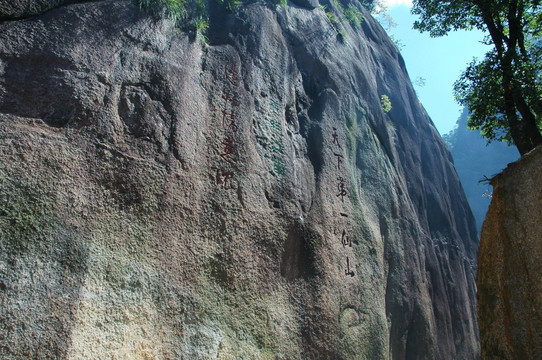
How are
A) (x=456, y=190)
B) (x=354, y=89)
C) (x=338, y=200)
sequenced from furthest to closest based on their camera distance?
(x=456, y=190) < (x=354, y=89) < (x=338, y=200)

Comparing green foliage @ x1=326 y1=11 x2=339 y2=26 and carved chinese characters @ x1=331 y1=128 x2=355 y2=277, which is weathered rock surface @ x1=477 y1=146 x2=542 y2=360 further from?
green foliage @ x1=326 y1=11 x2=339 y2=26

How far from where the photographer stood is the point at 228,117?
17.5ft

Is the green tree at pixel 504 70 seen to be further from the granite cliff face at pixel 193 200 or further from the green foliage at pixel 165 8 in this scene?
the green foliage at pixel 165 8

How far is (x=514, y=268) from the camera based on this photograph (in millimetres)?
4430

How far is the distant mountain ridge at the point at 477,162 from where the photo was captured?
113 feet

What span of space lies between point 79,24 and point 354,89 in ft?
A: 18.4

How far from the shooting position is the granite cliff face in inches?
134

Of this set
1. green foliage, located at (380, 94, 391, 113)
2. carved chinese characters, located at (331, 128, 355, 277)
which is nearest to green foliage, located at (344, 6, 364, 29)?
green foliage, located at (380, 94, 391, 113)

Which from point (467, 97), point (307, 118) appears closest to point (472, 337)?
point (467, 97)

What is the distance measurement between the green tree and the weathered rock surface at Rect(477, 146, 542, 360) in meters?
1.49

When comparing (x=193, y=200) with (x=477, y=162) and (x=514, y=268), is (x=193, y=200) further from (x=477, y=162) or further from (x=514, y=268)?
(x=477, y=162)

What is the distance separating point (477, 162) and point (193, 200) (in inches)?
1494

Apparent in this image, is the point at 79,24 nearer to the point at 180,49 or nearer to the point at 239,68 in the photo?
the point at 180,49

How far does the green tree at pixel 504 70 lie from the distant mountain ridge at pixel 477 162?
2848 centimetres
